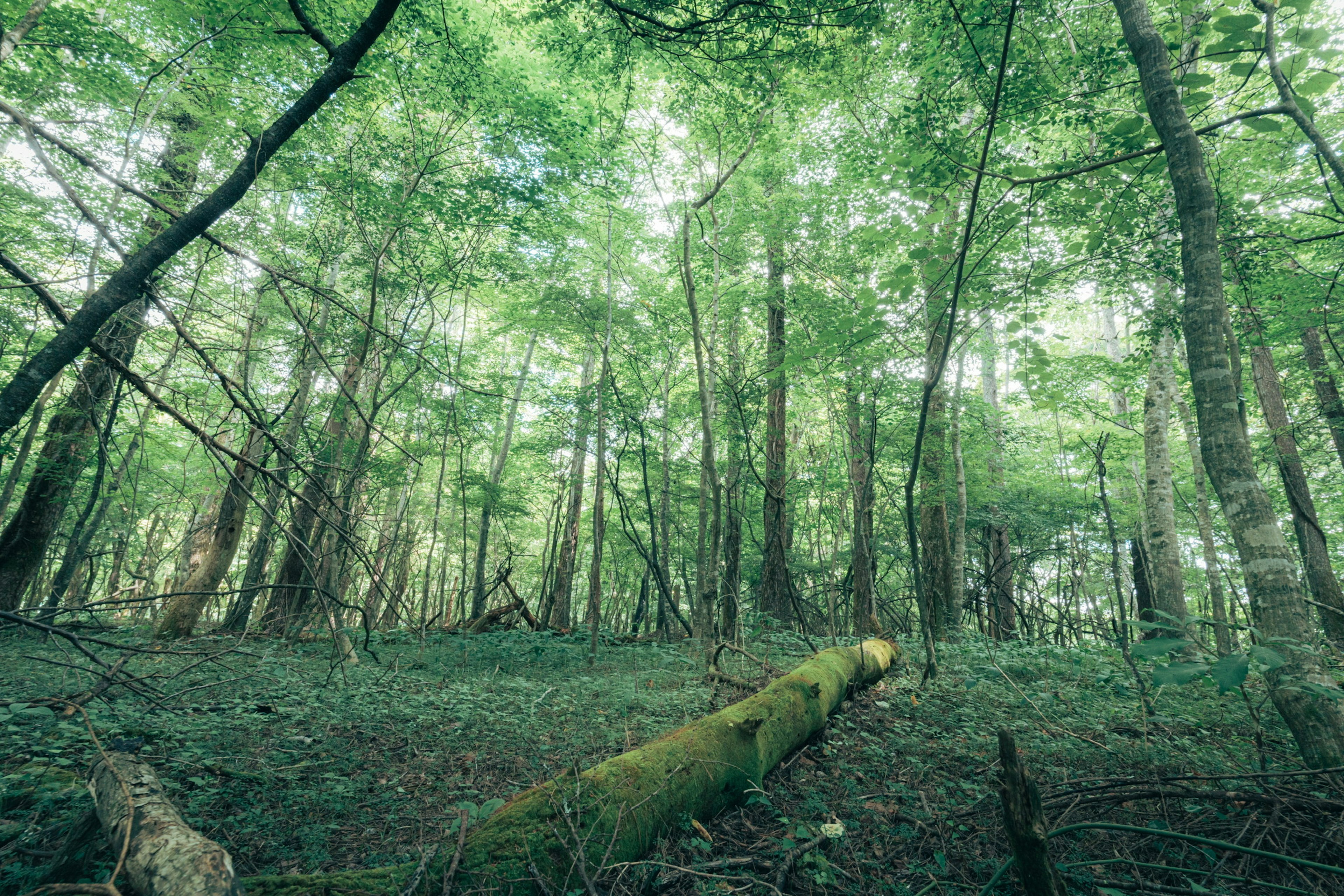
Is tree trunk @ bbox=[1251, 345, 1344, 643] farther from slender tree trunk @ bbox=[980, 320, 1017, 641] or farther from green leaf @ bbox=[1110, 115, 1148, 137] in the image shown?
green leaf @ bbox=[1110, 115, 1148, 137]

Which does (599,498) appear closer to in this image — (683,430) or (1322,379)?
(683,430)

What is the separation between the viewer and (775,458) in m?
10.4

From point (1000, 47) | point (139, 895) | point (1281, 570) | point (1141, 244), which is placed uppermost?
point (1000, 47)

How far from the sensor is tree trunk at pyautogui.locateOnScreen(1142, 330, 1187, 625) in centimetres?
652

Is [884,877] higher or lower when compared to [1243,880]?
lower

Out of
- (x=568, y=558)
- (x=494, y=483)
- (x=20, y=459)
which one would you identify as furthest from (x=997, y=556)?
(x=20, y=459)

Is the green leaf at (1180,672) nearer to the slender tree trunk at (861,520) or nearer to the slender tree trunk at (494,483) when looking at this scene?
the slender tree trunk at (861,520)

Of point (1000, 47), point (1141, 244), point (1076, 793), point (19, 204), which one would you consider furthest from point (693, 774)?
point (19, 204)

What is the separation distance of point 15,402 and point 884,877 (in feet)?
13.6

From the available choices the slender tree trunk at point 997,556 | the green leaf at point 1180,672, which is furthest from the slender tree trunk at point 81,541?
the slender tree trunk at point 997,556

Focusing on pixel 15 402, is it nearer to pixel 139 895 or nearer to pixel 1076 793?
pixel 139 895

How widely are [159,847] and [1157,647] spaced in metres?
3.48

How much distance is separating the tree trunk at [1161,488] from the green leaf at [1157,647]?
623 centimetres

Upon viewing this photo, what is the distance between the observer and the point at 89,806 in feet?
8.82
